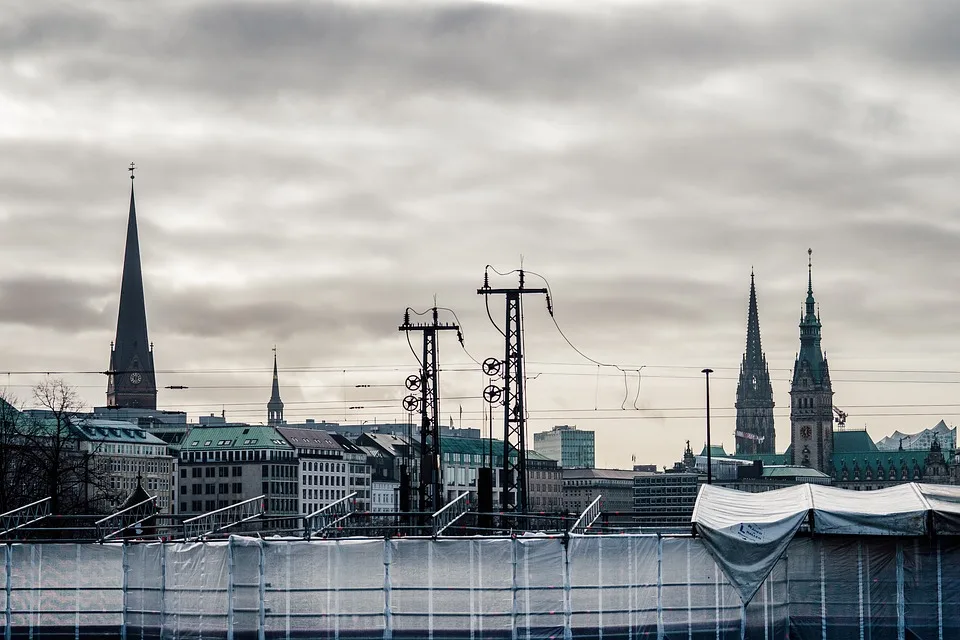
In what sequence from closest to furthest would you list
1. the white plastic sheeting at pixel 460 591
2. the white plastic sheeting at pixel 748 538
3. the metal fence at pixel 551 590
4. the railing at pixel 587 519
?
the white plastic sheeting at pixel 748 538, the metal fence at pixel 551 590, the white plastic sheeting at pixel 460 591, the railing at pixel 587 519

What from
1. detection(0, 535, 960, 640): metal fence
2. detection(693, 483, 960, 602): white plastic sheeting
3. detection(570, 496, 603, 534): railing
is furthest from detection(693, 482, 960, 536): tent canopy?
detection(570, 496, 603, 534): railing

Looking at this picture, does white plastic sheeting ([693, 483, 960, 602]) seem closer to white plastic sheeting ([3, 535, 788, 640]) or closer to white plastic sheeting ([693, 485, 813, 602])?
white plastic sheeting ([693, 485, 813, 602])

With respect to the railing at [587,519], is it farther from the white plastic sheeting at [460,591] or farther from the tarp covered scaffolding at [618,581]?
the tarp covered scaffolding at [618,581]

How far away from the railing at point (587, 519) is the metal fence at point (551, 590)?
2.06 meters

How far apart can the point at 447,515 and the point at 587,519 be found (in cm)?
435

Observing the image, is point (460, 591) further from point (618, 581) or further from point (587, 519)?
point (587, 519)

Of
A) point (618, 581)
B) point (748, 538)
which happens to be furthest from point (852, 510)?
point (618, 581)

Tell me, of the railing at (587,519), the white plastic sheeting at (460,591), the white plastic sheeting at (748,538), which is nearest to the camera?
the white plastic sheeting at (748,538)

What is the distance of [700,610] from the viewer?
178ft

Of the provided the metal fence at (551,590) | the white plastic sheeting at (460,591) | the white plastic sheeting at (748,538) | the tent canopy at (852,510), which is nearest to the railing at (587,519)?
the white plastic sheeting at (460,591)

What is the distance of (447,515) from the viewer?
194 feet

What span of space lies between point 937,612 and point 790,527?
4599mm

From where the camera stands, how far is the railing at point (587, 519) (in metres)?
56.2

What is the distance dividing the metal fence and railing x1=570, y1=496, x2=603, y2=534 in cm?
206
